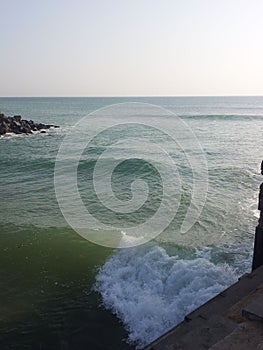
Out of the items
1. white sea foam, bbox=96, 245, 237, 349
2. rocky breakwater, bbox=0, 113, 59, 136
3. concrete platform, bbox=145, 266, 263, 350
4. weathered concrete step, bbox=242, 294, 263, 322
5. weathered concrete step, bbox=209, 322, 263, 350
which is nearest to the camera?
weathered concrete step, bbox=209, 322, 263, 350

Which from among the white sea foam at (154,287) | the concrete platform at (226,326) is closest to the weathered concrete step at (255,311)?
the concrete platform at (226,326)

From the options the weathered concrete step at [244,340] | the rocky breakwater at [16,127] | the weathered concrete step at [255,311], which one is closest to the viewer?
the weathered concrete step at [244,340]

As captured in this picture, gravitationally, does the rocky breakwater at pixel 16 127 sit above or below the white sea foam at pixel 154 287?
above

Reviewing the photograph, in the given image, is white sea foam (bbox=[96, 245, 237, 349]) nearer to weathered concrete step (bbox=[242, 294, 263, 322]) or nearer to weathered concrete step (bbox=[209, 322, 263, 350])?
weathered concrete step (bbox=[242, 294, 263, 322])

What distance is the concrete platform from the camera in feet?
11.0

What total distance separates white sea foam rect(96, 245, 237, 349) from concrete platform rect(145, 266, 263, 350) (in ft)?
6.00

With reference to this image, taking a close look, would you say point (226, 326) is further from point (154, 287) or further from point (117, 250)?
point (117, 250)

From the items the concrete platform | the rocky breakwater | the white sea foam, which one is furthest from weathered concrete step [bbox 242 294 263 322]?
the rocky breakwater

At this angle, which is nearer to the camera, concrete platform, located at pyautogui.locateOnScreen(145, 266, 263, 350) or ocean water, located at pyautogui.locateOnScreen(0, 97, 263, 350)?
concrete platform, located at pyautogui.locateOnScreen(145, 266, 263, 350)

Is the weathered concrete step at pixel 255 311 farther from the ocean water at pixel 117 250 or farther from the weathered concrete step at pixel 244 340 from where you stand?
the ocean water at pixel 117 250

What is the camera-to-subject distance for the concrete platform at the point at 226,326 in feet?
11.0

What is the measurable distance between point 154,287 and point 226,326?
3.74m

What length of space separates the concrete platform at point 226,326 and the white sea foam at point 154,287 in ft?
6.00

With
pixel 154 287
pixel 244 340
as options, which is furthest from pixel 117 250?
pixel 244 340
